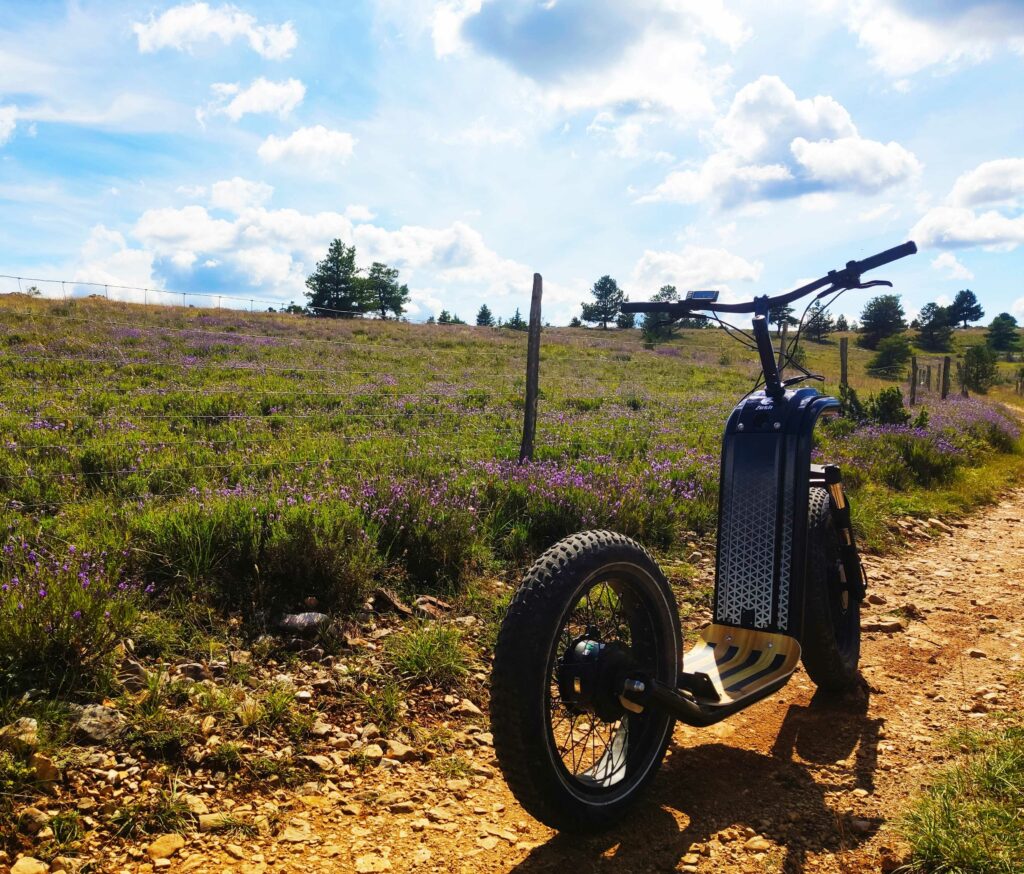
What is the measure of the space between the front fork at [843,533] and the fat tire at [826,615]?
0.09 ft

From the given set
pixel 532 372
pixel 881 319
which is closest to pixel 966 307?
pixel 881 319

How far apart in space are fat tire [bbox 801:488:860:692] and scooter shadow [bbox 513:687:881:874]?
244 millimetres

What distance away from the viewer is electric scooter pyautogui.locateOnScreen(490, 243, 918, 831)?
2293mm

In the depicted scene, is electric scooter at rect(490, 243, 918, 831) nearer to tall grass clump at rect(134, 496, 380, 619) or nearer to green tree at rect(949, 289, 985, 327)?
tall grass clump at rect(134, 496, 380, 619)

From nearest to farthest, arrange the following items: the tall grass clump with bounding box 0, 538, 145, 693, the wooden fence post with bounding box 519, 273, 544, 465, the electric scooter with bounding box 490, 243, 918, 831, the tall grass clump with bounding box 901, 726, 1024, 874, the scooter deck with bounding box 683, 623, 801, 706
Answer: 1. the tall grass clump with bounding box 901, 726, 1024, 874
2. the electric scooter with bounding box 490, 243, 918, 831
3. the tall grass clump with bounding box 0, 538, 145, 693
4. the scooter deck with bounding box 683, 623, 801, 706
5. the wooden fence post with bounding box 519, 273, 544, 465

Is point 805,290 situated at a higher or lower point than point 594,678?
higher

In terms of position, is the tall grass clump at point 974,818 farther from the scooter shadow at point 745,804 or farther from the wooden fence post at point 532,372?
the wooden fence post at point 532,372

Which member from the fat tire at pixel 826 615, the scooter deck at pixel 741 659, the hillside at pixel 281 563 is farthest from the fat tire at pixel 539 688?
the fat tire at pixel 826 615

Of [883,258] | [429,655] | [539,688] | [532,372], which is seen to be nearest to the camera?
[539,688]

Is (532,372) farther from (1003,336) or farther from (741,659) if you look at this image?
(1003,336)

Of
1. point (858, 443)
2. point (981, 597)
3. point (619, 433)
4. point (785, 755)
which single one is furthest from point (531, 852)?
point (858, 443)

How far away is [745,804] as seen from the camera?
2.77m

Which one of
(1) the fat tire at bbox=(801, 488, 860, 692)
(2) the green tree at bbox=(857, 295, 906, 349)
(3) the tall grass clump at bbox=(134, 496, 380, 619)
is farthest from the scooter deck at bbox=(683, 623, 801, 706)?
(2) the green tree at bbox=(857, 295, 906, 349)

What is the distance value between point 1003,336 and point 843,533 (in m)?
98.5
